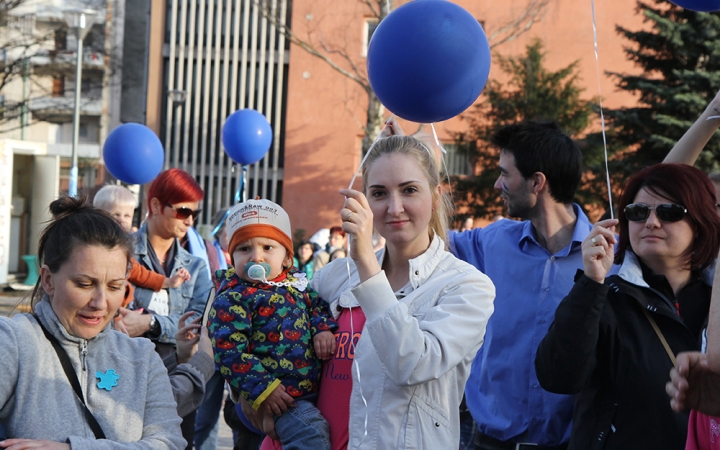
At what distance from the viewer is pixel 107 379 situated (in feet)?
8.35

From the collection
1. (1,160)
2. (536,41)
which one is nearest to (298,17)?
(536,41)

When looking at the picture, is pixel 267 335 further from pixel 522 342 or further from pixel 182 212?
pixel 182 212

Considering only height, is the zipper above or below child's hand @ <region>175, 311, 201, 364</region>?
above

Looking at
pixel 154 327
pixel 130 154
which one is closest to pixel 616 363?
pixel 154 327

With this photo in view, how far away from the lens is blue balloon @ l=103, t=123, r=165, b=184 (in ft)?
25.2

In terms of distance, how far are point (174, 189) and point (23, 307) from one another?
152cm

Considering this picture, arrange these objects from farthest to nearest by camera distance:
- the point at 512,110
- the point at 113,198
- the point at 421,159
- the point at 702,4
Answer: the point at 512,110 < the point at 113,198 < the point at 702,4 < the point at 421,159

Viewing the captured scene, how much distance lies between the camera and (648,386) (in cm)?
288

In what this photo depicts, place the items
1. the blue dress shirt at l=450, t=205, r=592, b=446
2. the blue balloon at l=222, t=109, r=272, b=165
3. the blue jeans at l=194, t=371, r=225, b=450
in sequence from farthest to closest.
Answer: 1. the blue balloon at l=222, t=109, r=272, b=165
2. the blue jeans at l=194, t=371, r=225, b=450
3. the blue dress shirt at l=450, t=205, r=592, b=446

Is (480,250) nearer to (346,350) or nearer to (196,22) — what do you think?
(346,350)

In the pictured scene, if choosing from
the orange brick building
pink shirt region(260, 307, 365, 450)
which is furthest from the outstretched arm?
the orange brick building

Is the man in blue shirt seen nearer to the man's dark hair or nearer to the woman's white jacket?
the man's dark hair

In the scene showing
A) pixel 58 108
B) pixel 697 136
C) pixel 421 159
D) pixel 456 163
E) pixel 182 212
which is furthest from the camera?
pixel 456 163

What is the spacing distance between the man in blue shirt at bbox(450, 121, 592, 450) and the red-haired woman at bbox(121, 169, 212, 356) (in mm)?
1611
